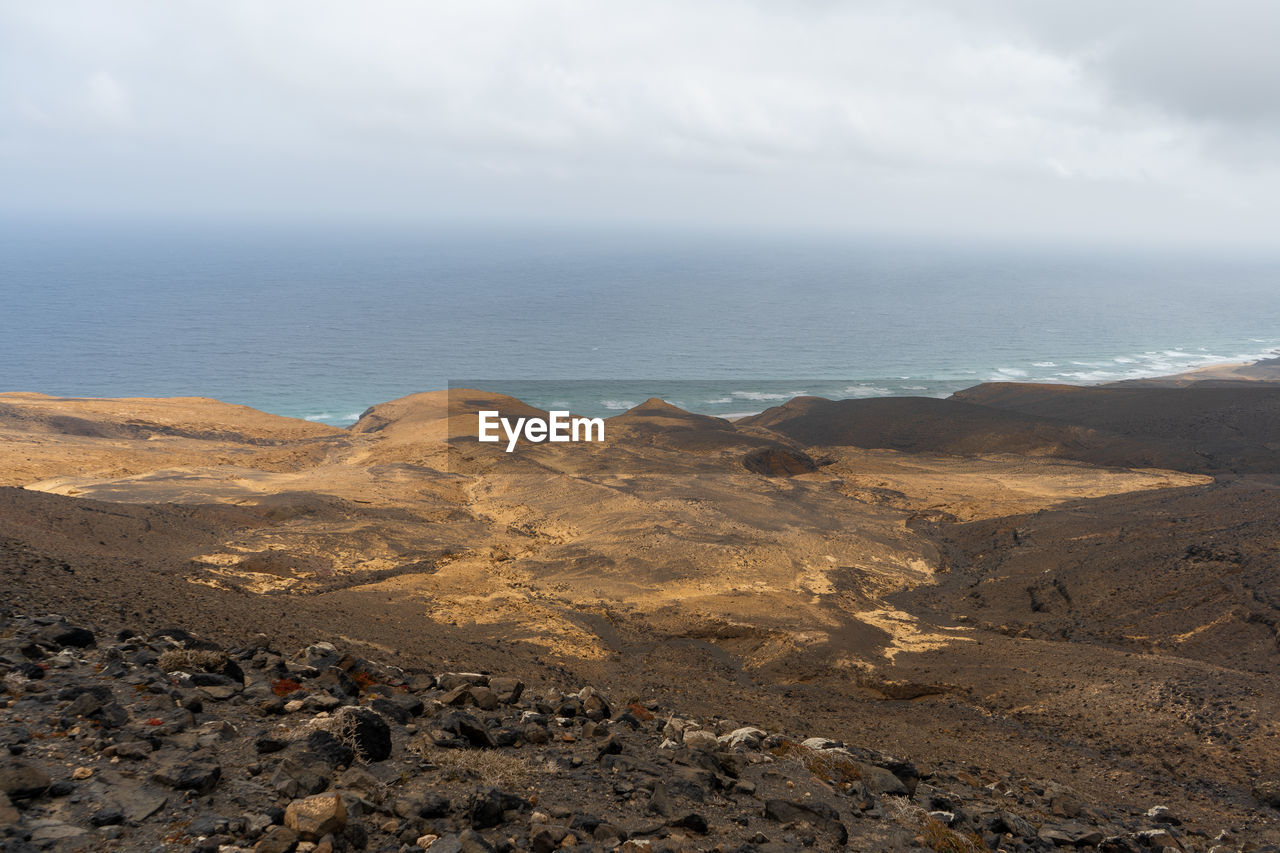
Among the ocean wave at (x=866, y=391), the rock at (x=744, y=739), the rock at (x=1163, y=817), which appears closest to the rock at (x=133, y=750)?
the rock at (x=744, y=739)

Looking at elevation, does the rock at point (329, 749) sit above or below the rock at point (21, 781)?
below

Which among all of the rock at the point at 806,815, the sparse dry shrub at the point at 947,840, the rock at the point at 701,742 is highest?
the rock at the point at 806,815

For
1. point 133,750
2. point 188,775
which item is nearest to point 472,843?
point 188,775

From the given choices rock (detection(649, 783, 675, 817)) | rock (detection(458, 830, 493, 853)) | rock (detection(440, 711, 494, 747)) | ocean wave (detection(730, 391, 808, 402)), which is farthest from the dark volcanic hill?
Answer: rock (detection(458, 830, 493, 853))

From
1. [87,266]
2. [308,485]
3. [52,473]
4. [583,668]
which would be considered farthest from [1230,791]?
[87,266]

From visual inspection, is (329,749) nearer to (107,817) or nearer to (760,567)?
(107,817)

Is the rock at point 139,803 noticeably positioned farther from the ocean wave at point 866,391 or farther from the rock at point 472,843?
the ocean wave at point 866,391

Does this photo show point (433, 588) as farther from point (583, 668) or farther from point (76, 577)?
point (76, 577)
